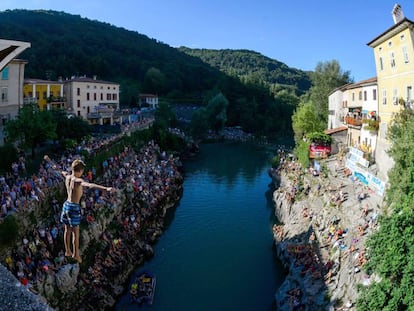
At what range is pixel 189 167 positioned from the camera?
2281 inches

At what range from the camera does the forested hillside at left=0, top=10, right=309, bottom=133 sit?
98.8 m

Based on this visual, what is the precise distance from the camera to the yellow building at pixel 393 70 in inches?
922

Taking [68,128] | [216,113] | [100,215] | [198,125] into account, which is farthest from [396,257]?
[216,113]

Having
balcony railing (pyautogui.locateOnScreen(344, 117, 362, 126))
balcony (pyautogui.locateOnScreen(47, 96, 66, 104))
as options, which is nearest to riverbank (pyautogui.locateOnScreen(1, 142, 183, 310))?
balcony railing (pyautogui.locateOnScreen(344, 117, 362, 126))

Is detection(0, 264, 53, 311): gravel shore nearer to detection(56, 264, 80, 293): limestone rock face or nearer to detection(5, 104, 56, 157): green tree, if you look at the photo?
detection(56, 264, 80, 293): limestone rock face

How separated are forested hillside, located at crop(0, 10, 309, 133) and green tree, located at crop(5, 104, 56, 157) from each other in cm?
5204

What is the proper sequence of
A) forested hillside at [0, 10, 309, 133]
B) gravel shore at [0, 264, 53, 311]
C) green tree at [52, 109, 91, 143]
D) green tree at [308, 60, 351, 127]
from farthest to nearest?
forested hillside at [0, 10, 309, 133] → green tree at [308, 60, 351, 127] → green tree at [52, 109, 91, 143] → gravel shore at [0, 264, 53, 311]

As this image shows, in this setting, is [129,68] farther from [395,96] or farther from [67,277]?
[67,277]

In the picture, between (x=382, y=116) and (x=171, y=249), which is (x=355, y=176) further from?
(x=171, y=249)

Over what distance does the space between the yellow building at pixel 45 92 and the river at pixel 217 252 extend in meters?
20.2

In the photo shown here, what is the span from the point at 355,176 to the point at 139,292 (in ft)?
52.6

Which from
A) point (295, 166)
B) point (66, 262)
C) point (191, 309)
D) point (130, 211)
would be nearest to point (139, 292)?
point (191, 309)

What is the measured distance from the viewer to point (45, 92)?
49.8 meters

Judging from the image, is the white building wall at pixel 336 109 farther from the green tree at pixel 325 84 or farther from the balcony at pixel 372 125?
the balcony at pixel 372 125
